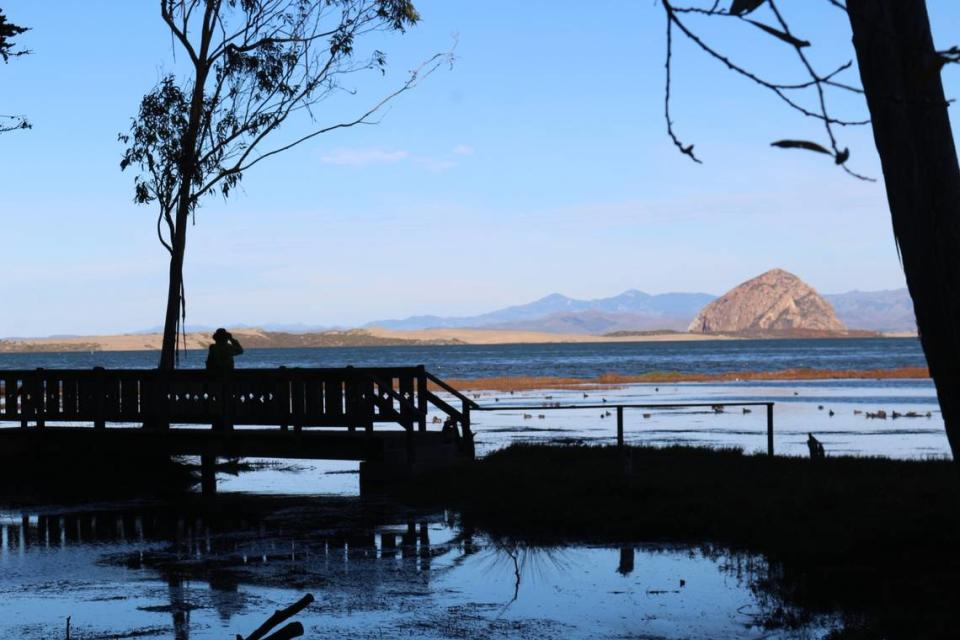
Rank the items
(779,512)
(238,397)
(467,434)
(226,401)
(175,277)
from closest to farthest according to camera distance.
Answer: (779,512) < (467,434) < (226,401) < (238,397) < (175,277)

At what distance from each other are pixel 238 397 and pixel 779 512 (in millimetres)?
10484

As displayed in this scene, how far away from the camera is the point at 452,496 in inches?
743

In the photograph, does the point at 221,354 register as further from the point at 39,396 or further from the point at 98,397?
the point at 39,396

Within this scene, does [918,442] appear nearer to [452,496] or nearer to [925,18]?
[452,496]

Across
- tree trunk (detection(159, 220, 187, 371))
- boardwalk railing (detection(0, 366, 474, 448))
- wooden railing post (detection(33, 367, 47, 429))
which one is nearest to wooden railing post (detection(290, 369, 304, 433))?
boardwalk railing (detection(0, 366, 474, 448))

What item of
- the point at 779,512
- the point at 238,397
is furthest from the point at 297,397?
the point at 779,512

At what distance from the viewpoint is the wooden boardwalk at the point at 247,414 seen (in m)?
20.8

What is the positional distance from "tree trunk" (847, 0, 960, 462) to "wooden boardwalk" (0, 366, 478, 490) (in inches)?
562

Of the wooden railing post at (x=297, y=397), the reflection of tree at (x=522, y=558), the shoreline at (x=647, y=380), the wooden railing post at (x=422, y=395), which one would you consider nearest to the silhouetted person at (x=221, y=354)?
the wooden railing post at (x=297, y=397)

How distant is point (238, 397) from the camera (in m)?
22.6

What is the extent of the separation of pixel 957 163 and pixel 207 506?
1576 cm

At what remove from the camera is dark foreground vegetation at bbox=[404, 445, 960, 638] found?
1110 centimetres

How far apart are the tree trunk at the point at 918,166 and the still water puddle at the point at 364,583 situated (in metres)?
4.76

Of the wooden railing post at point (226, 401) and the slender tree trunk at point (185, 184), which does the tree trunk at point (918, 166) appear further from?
the slender tree trunk at point (185, 184)
